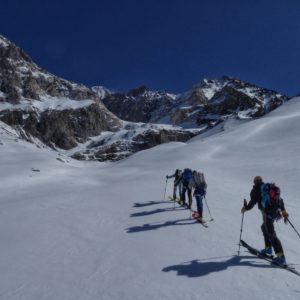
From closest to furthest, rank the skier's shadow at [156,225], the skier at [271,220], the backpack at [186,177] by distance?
the skier at [271,220]
the skier's shadow at [156,225]
the backpack at [186,177]

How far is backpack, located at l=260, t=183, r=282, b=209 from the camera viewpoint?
8945mm

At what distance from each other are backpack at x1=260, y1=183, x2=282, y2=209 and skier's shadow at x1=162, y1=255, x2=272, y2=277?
4.43ft

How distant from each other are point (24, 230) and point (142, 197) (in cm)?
775

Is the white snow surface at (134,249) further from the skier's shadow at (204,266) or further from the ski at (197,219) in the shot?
the ski at (197,219)

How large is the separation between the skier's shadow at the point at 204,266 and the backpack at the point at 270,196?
4.43 feet

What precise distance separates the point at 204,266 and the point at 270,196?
221 centimetres

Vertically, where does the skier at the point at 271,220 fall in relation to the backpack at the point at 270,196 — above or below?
below

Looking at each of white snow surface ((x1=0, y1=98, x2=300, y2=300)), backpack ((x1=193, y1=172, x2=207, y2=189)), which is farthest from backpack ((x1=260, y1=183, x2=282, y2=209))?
backpack ((x1=193, y1=172, x2=207, y2=189))

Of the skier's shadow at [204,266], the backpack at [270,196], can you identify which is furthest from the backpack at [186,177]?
the skier's shadow at [204,266]

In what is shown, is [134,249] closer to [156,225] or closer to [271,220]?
[156,225]

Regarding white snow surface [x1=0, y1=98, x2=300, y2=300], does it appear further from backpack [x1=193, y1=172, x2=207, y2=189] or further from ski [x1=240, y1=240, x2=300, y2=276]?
backpack [x1=193, y1=172, x2=207, y2=189]

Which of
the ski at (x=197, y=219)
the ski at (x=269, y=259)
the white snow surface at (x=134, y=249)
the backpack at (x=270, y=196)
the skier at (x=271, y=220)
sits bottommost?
the white snow surface at (x=134, y=249)

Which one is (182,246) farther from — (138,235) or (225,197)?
(225,197)

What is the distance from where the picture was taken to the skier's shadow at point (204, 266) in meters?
8.05
